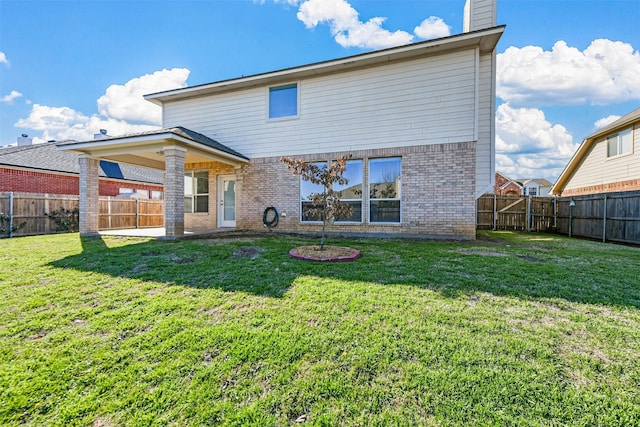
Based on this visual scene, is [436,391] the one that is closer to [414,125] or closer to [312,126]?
[414,125]

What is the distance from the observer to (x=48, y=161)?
605 inches

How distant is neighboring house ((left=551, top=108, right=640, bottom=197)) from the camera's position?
1254 centimetres

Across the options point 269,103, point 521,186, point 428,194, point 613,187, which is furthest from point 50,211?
point 521,186

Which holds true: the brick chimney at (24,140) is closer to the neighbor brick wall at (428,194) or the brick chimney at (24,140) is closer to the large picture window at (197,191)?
the large picture window at (197,191)

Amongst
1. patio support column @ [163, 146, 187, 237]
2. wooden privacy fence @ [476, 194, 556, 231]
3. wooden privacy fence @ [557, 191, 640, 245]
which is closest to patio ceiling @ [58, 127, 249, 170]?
patio support column @ [163, 146, 187, 237]

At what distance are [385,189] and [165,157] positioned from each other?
7.29m

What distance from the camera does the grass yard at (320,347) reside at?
5.90 ft

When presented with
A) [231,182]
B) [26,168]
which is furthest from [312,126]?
[26,168]

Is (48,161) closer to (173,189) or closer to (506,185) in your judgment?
(173,189)

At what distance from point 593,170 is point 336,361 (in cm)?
2086

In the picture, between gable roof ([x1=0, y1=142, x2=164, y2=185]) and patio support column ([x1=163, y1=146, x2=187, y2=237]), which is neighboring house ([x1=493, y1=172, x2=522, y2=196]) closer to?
patio support column ([x1=163, y1=146, x2=187, y2=237])

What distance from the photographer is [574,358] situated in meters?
2.29

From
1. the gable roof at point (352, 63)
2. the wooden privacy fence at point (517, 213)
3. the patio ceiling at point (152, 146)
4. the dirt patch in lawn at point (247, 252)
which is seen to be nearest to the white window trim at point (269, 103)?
the gable roof at point (352, 63)

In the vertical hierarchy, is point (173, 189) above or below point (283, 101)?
below
